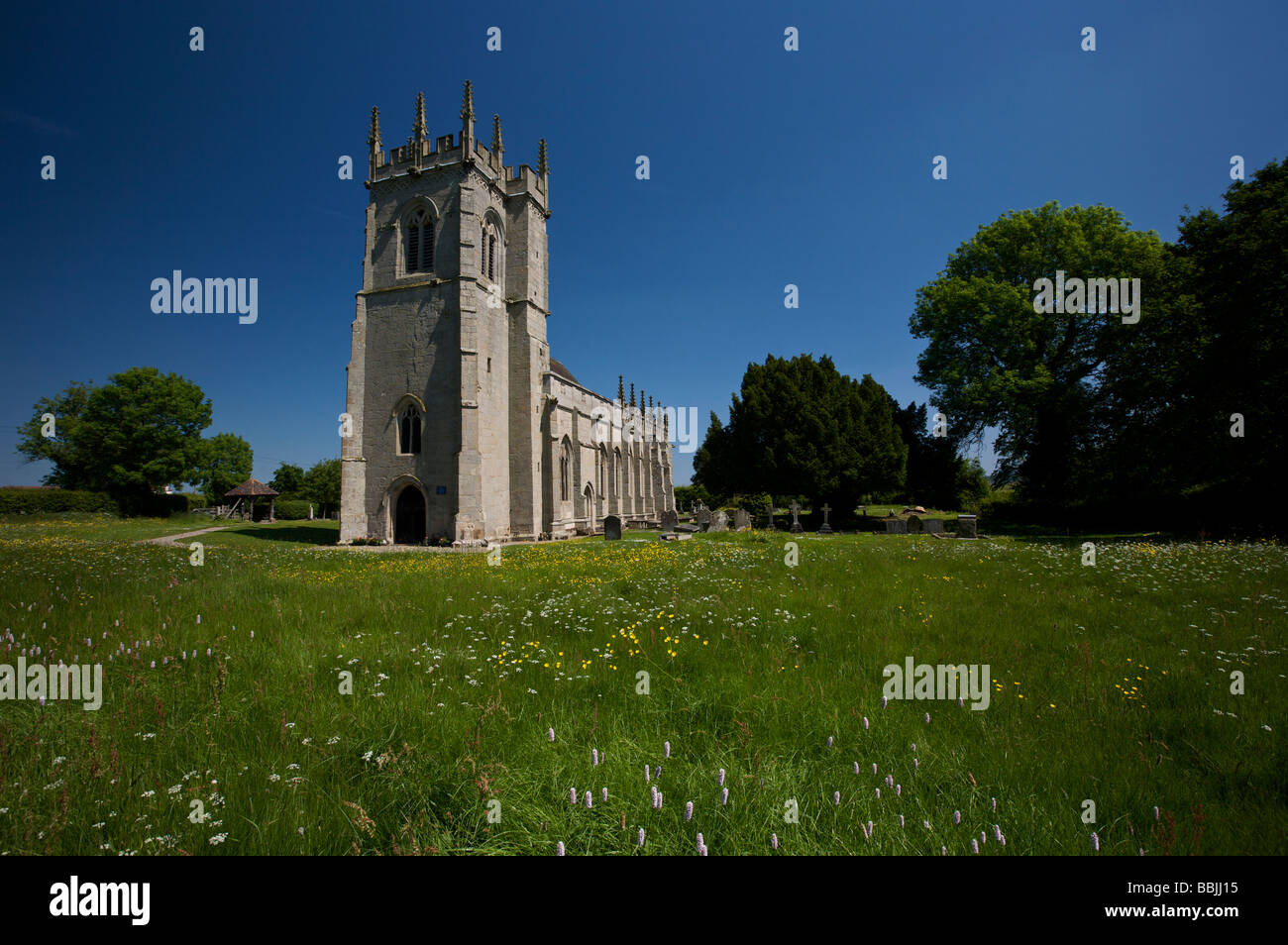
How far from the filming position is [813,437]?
32188mm

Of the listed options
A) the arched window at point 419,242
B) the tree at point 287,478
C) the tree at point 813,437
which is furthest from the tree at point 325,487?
the tree at point 813,437

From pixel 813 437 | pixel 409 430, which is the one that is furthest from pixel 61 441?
pixel 813 437

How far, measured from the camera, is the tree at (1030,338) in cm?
2533

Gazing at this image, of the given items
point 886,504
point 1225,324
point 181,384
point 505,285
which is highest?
point 505,285

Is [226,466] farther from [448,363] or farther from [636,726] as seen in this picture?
[636,726]

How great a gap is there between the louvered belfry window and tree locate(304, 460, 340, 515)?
5081 centimetres

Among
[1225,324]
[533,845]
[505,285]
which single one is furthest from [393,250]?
[1225,324]

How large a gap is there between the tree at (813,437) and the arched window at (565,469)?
12213 millimetres

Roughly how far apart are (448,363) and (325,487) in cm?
5477

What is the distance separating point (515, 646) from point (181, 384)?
59375 millimetres

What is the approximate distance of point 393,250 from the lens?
27406 millimetres

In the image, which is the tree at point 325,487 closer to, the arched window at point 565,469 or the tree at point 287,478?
the tree at point 287,478

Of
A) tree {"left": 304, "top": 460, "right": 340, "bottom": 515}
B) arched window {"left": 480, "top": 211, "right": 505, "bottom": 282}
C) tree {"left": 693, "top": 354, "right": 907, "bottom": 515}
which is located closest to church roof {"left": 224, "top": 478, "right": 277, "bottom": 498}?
tree {"left": 304, "top": 460, "right": 340, "bottom": 515}
